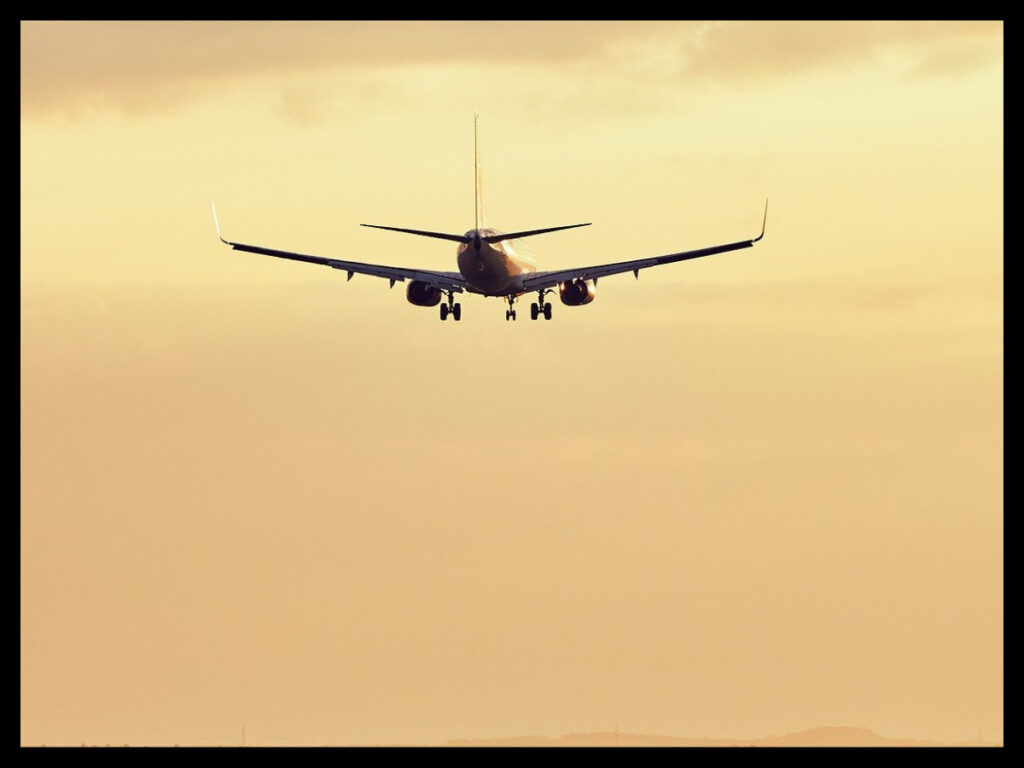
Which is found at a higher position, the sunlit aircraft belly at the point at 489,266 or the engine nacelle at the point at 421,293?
the sunlit aircraft belly at the point at 489,266

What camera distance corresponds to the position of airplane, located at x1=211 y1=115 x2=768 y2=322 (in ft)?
469

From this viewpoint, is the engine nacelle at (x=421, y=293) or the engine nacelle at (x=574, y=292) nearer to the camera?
the engine nacelle at (x=421, y=293)

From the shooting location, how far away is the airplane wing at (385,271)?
14550 centimetres

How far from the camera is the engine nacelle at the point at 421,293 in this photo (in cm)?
14612

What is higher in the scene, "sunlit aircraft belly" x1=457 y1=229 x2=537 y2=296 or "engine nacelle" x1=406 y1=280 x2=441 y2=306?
"sunlit aircraft belly" x1=457 y1=229 x2=537 y2=296

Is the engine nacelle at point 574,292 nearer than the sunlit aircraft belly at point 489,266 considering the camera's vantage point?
No

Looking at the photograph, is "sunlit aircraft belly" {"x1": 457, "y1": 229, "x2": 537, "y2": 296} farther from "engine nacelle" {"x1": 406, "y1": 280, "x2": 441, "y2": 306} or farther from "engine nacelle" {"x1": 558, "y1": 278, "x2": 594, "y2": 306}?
"engine nacelle" {"x1": 558, "y1": 278, "x2": 594, "y2": 306}

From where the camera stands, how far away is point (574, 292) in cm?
14800

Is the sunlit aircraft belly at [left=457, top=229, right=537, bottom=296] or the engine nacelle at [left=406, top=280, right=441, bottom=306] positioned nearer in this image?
the sunlit aircraft belly at [left=457, top=229, right=537, bottom=296]

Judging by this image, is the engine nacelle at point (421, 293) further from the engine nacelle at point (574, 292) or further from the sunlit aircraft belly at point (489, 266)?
the engine nacelle at point (574, 292)
